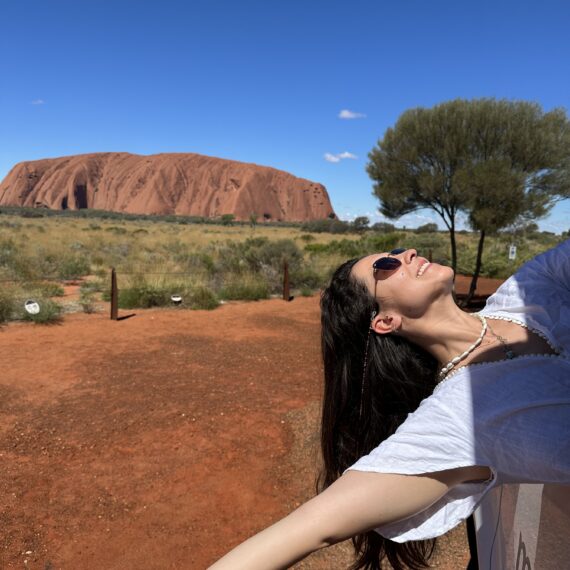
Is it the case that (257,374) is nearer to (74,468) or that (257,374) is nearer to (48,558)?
(74,468)

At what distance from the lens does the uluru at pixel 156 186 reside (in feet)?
364

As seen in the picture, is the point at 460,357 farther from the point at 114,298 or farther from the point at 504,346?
the point at 114,298

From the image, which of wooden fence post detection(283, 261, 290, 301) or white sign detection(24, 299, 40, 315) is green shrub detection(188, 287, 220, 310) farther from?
white sign detection(24, 299, 40, 315)

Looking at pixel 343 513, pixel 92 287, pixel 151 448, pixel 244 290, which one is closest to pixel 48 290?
pixel 92 287

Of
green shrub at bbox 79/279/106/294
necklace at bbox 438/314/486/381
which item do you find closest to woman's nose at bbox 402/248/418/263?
necklace at bbox 438/314/486/381

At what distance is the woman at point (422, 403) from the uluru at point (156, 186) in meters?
107

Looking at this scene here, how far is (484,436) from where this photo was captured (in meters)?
1.00

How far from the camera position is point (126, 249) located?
2080 centimetres

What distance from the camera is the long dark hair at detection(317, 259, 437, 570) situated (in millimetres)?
1610

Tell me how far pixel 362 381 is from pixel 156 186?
11645cm

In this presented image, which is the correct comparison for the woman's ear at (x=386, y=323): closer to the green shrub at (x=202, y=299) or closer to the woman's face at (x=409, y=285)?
the woman's face at (x=409, y=285)

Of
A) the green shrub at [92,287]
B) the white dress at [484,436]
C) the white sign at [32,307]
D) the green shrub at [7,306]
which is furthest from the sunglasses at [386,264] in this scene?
the green shrub at [92,287]

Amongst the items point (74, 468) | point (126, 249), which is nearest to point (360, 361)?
point (74, 468)

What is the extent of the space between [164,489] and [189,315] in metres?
6.61
